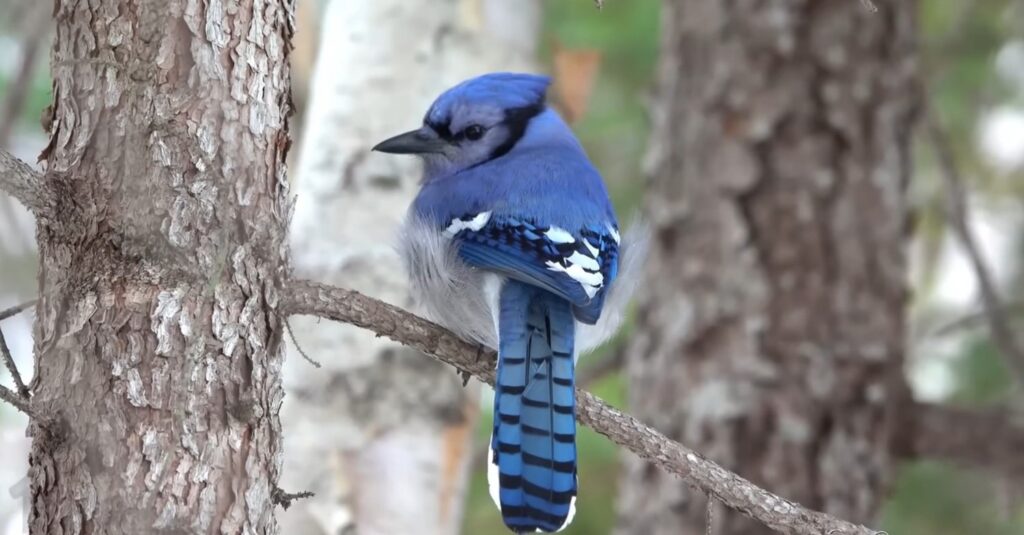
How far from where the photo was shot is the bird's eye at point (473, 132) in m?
2.55

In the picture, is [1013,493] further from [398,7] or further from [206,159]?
[206,159]

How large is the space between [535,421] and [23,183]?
2.69 ft

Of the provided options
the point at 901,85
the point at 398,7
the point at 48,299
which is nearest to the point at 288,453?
the point at 398,7

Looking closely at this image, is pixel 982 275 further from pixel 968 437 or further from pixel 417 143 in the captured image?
pixel 417 143

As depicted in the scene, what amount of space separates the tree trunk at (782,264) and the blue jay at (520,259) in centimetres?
82

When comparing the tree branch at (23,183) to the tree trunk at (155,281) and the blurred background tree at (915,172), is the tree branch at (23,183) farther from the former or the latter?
the blurred background tree at (915,172)

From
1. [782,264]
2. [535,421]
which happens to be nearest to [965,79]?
[782,264]

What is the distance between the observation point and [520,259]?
6.90 feet

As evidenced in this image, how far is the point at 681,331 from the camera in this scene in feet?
11.1

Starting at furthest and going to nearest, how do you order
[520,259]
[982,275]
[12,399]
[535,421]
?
[982,275] < [520,259] < [535,421] < [12,399]

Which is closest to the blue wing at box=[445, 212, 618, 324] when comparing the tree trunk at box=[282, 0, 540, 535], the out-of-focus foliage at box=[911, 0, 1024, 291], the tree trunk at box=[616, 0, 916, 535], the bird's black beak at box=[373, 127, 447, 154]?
the bird's black beak at box=[373, 127, 447, 154]

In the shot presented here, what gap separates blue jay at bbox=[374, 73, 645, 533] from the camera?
1.80 metres

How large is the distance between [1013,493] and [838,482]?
1.69 ft

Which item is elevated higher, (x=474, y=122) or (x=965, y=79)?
(x=965, y=79)
